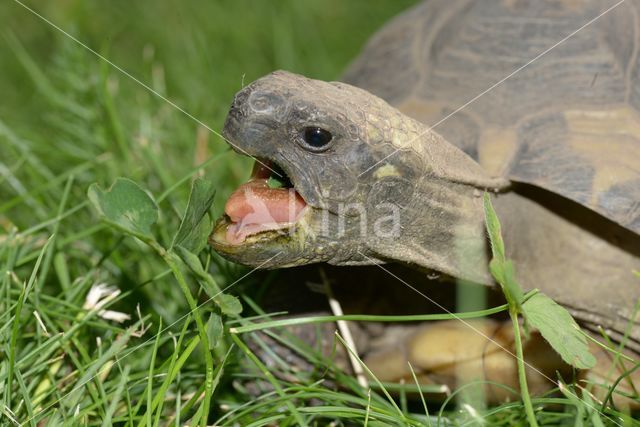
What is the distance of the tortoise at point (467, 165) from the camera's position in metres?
1.64

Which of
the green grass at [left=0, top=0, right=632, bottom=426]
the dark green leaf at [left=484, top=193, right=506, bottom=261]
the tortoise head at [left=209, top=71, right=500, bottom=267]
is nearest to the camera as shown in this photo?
the dark green leaf at [left=484, top=193, right=506, bottom=261]

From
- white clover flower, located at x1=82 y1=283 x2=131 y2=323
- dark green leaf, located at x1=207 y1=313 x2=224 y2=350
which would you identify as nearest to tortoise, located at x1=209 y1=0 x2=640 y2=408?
dark green leaf, located at x1=207 y1=313 x2=224 y2=350

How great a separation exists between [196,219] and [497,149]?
0.79 metres

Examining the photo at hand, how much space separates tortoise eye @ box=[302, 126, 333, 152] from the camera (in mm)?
1609

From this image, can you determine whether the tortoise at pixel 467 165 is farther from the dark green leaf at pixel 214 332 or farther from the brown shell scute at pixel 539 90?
the dark green leaf at pixel 214 332

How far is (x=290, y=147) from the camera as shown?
1627 millimetres

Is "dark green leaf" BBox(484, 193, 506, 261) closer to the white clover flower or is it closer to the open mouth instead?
the open mouth

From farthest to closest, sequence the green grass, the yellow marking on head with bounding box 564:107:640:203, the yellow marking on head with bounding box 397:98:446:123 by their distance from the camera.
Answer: the yellow marking on head with bounding box 397:98:446:123 < the yellow marking on head with bounding box 564:107:640:203 < the green grass

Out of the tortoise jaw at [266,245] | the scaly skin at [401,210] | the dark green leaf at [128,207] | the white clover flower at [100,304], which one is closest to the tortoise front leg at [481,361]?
the scaly skin at [401,210]

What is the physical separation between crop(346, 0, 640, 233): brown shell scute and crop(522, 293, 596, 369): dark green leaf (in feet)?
1.26

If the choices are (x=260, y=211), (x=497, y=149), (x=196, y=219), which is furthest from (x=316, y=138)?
(x=497, y=149)

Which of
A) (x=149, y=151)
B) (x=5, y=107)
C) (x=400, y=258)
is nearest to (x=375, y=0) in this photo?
(x=5, y=107)

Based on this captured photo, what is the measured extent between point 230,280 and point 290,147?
0.62 meters

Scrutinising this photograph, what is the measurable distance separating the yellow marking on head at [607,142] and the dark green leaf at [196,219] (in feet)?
2.98
